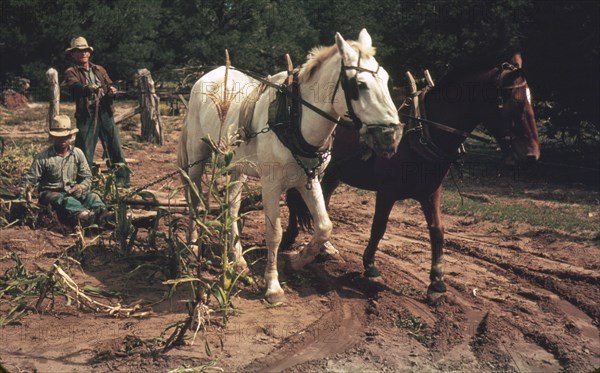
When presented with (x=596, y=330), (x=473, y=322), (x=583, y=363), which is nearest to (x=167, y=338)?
(x=473, y=322)

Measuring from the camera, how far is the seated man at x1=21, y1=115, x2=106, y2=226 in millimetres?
7969

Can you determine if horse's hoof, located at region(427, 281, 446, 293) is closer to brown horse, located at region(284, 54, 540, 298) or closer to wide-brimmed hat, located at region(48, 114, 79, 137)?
brown horse, located at region(284, 54, 540, 298)

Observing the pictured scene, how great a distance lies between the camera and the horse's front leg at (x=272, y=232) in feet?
20.6

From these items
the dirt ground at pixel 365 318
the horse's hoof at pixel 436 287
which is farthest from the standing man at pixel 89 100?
the horse's hoof at pixel 436 287

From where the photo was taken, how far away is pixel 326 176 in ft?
26.4

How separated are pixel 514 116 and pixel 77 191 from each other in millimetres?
4944

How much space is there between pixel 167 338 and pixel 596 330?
3.75 metres

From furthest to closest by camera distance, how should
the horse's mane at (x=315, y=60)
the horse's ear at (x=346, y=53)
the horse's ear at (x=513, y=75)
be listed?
the horse's ear at (x=513, y=75)
the horse's mane at (x=315, y=60)
the horse's ear at (x=346, y=53)

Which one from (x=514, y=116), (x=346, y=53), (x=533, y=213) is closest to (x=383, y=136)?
(x=346, y=53)

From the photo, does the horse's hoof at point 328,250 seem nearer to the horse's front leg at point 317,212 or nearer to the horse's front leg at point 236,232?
the horse's front leg at point 236,232

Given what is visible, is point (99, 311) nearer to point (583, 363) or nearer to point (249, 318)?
point (249, 318)

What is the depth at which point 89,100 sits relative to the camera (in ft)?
31.5

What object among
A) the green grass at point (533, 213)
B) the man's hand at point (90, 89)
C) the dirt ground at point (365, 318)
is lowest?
the dirt ground at point (365, 318)

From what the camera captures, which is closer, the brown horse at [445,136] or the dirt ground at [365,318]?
the dirt ground at [365,318]
